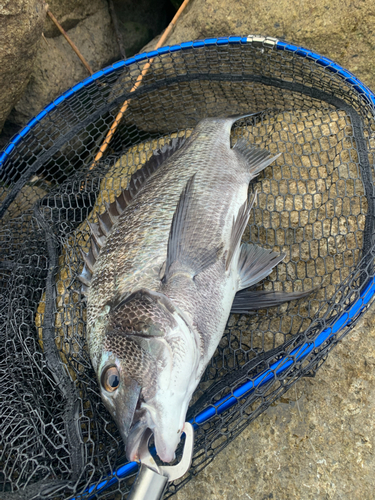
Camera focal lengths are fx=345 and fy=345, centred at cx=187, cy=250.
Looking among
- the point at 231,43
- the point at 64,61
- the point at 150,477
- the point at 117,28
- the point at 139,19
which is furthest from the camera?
the point at 139,19

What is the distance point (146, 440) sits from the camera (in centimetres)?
142

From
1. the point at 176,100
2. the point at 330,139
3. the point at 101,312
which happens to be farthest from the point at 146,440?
the point at 176,100

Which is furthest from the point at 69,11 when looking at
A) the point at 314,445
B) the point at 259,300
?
the point at 314,445

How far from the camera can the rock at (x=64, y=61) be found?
10.7ft

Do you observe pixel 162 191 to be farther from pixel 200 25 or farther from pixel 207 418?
pixel 200 25

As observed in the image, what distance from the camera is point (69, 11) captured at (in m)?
3.62

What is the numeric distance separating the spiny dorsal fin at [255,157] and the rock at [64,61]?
200cm

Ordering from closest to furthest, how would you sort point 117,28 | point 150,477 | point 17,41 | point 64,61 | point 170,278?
1. point 150,477
2. point 170,278
3. point 17,41
4. point 64,61
5. point 117,28

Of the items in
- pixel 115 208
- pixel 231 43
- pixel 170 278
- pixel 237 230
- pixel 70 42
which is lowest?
pixel 237 230

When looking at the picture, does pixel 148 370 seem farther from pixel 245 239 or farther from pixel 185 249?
pixel 245 239

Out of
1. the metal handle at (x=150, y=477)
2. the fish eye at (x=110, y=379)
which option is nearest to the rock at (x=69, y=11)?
the fish eye at (x=110, y=379)

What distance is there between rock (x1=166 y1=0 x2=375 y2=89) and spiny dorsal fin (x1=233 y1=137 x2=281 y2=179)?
1.15 meters

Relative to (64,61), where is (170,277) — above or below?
below

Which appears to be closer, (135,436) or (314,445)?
(135,436)
